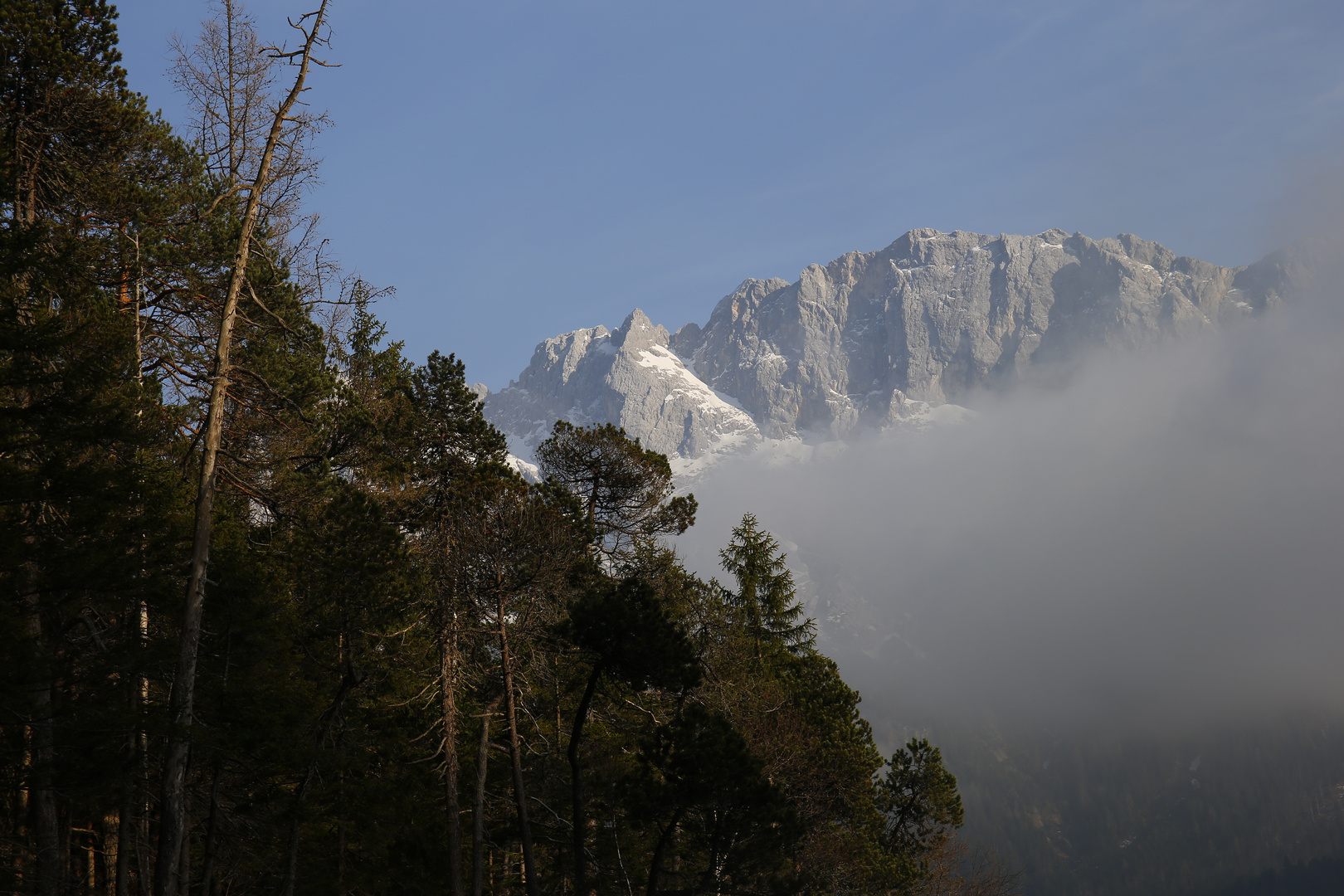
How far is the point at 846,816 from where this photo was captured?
99.1 ft

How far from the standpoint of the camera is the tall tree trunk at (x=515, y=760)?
16344 mm

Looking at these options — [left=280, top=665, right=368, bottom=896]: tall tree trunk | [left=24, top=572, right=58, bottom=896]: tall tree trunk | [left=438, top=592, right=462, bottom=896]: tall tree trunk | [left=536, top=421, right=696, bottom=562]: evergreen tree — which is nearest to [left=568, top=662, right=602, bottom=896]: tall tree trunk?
[left=438, top=592, right=462, bottom=896]: tall tree trunk

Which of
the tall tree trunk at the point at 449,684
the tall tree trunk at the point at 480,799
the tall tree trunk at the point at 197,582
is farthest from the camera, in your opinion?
the tall tree trunk at the point at 480,799

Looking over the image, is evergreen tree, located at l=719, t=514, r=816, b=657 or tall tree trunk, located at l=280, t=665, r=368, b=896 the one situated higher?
evergreen tree, located at l=719, t=514, r=816, b=657

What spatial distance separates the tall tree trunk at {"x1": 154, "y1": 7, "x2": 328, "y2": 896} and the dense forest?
4cm

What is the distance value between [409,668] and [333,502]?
542 cm

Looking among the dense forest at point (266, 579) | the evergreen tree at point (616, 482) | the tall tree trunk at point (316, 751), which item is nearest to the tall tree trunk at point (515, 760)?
the dense forest at point (266, 579)

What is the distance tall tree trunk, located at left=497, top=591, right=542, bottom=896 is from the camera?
1634cm

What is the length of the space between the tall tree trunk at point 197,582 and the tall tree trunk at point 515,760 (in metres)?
7.03

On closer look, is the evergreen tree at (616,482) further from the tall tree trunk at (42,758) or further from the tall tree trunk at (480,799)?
the tall tree trunk at (42,758)

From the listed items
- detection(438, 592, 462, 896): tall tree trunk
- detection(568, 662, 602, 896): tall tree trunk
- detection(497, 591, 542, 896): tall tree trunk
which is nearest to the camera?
detection(568, 662, 602, 896): tall tree trunk

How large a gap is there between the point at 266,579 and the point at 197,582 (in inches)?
218

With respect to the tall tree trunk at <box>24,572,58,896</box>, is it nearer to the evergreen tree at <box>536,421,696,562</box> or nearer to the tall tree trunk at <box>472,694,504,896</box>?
the tall tree trunk at <box>472,694,504,896</box>

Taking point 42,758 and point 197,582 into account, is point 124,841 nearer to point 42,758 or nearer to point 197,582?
point 42,758
